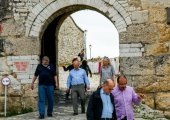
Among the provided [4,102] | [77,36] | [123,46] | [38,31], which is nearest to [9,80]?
[4,102]

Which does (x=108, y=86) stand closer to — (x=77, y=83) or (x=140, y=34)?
(x=77, y=83)

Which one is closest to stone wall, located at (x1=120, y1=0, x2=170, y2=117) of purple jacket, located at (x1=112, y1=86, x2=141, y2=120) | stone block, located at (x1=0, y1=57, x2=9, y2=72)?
stone block, located at (x1=0, y1=57, x2=9, y2=72)

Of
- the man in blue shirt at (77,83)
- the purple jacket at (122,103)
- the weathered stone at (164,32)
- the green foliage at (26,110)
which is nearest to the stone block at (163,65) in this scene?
the weathered stone at (164,32)

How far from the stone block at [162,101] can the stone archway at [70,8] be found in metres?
1.91

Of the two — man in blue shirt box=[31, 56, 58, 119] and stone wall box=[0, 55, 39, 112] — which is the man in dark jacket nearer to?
man in blue shirt box=[31, 56, 58, 119]

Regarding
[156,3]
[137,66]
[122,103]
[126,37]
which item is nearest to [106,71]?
[137,66]

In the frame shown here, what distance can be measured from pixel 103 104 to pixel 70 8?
5660 mm

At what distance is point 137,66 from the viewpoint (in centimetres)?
1104

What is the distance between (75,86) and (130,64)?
164cm

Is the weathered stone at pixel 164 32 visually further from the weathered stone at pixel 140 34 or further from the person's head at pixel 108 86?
the person's head at pixel 108 86

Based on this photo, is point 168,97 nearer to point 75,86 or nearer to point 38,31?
point 75,86

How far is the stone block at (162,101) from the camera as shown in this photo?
1088 cm

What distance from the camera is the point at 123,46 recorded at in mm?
11195

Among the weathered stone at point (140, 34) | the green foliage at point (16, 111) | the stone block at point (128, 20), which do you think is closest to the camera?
the weathered stone at point (140, 34)
